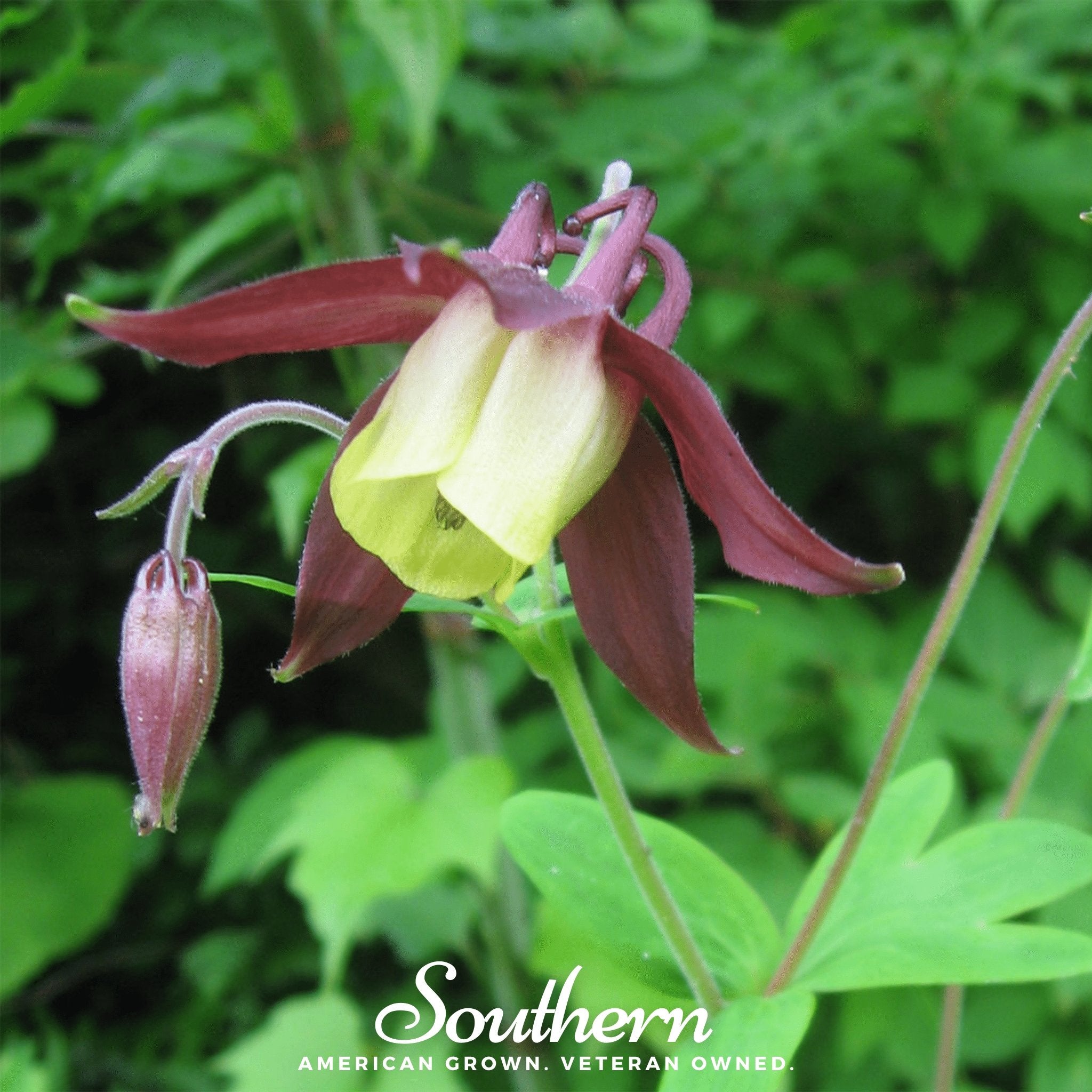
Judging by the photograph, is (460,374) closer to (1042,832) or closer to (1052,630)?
(1042,832)

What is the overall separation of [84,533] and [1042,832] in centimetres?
184

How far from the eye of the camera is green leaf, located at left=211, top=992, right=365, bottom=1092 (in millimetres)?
1437

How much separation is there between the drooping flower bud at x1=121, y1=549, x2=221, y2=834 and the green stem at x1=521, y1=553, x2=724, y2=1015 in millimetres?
174

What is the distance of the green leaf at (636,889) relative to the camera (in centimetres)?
78

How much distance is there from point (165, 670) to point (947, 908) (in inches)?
19.2

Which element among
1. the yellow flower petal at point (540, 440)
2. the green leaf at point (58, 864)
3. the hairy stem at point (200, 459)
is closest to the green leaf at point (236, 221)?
the hairy stem at point (200, 459)

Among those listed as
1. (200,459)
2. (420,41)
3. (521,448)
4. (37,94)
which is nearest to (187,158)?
(37,94)

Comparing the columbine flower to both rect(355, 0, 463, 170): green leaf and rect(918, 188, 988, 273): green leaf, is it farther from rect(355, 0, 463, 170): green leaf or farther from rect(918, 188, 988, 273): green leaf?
rect(918, 188, 988, 273): green leaf

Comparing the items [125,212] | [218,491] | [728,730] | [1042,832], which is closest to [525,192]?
[1042,832]

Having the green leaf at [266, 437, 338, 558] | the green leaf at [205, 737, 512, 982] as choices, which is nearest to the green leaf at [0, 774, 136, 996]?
the green leaf at [205, 737, 512, 982]

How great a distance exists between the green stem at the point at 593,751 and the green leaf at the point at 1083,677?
0.90ft

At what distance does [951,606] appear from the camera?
69cm

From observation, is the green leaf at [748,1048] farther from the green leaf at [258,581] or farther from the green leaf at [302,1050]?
the green leaf at [302,1050]

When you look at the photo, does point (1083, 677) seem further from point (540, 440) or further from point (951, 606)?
point (540, 440)
